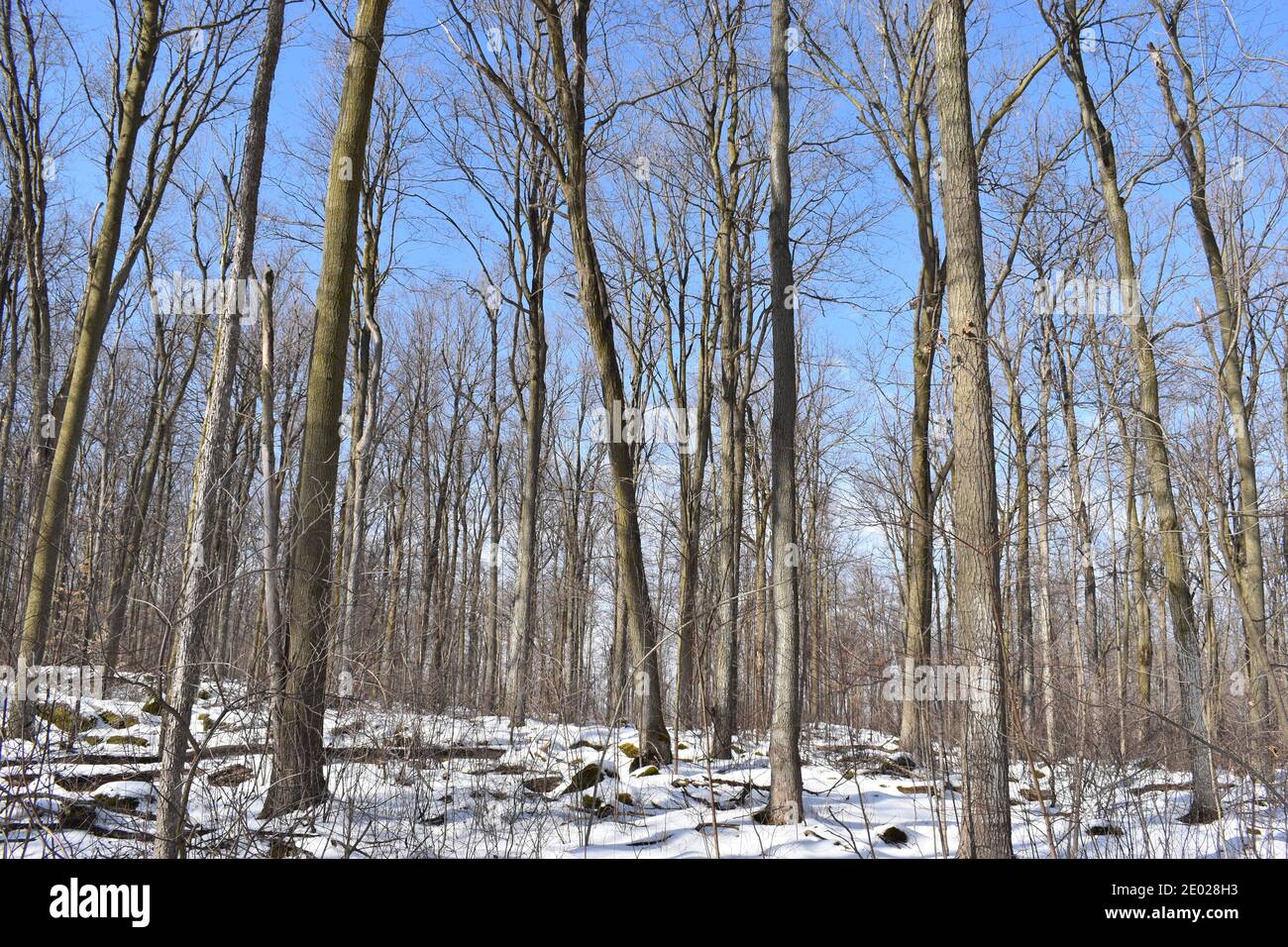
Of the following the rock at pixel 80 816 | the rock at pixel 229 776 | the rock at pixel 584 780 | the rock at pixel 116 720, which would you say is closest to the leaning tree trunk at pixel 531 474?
the rock at pixel 584 780

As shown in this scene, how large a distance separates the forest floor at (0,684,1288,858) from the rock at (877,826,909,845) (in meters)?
0.01

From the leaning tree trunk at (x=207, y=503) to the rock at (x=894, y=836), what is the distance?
189 inches

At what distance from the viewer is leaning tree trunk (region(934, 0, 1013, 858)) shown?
4777 millimetres

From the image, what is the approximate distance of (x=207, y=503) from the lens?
4.67 metres

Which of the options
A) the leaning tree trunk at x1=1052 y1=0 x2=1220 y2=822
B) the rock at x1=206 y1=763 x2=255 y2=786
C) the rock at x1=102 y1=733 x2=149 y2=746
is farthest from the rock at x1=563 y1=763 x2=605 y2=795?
the leaning tree trunk at x1=1052 y1=0 x2=1220 y2=822

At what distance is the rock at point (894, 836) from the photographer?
20.4ft

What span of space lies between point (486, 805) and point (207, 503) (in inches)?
114

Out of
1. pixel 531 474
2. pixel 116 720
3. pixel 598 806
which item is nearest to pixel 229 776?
pixel 598 806

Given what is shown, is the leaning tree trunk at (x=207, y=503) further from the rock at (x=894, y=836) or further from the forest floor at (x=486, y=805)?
the rock at (x=894, y=836)

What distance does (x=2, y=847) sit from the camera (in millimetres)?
3814

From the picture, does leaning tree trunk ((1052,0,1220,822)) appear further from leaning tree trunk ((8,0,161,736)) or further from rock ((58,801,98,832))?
leaning tree trunk ((8,0,161,736))

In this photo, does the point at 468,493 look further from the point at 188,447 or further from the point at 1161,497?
the point at 1161,497
